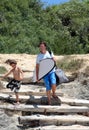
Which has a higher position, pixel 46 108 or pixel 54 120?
pixel 46 108

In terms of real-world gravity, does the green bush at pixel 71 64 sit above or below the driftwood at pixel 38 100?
above

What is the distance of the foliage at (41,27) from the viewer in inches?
799

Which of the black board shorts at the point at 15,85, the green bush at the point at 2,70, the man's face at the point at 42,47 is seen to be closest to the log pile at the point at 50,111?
the black board shorts at the point at 15,85

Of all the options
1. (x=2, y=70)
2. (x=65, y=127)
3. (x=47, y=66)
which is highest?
(x=47, y=66)

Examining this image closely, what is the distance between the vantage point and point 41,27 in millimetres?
23547

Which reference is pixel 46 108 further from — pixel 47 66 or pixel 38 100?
pixel 47 66

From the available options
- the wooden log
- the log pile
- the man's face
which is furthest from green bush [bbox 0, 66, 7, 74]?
the wooden log

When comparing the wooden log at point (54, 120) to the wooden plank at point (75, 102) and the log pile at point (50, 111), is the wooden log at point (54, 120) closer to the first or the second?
the log pile at point (50, 111)

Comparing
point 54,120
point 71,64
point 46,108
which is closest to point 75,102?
point 46,108

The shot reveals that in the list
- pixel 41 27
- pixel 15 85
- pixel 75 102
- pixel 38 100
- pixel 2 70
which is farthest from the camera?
pixel 41 27

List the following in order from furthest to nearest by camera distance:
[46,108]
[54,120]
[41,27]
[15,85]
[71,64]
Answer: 1. [41,27]
2. [71,64]
3. [15,85]
4. [46,108]
5. [54,120]

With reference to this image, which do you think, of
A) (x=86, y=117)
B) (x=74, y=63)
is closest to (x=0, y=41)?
(x=74, y=63)

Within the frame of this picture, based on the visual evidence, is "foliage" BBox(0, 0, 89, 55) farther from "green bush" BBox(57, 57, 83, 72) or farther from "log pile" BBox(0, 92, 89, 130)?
"log pile" BBox(0, 92, 89, 130)

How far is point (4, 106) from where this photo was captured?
10156mm
